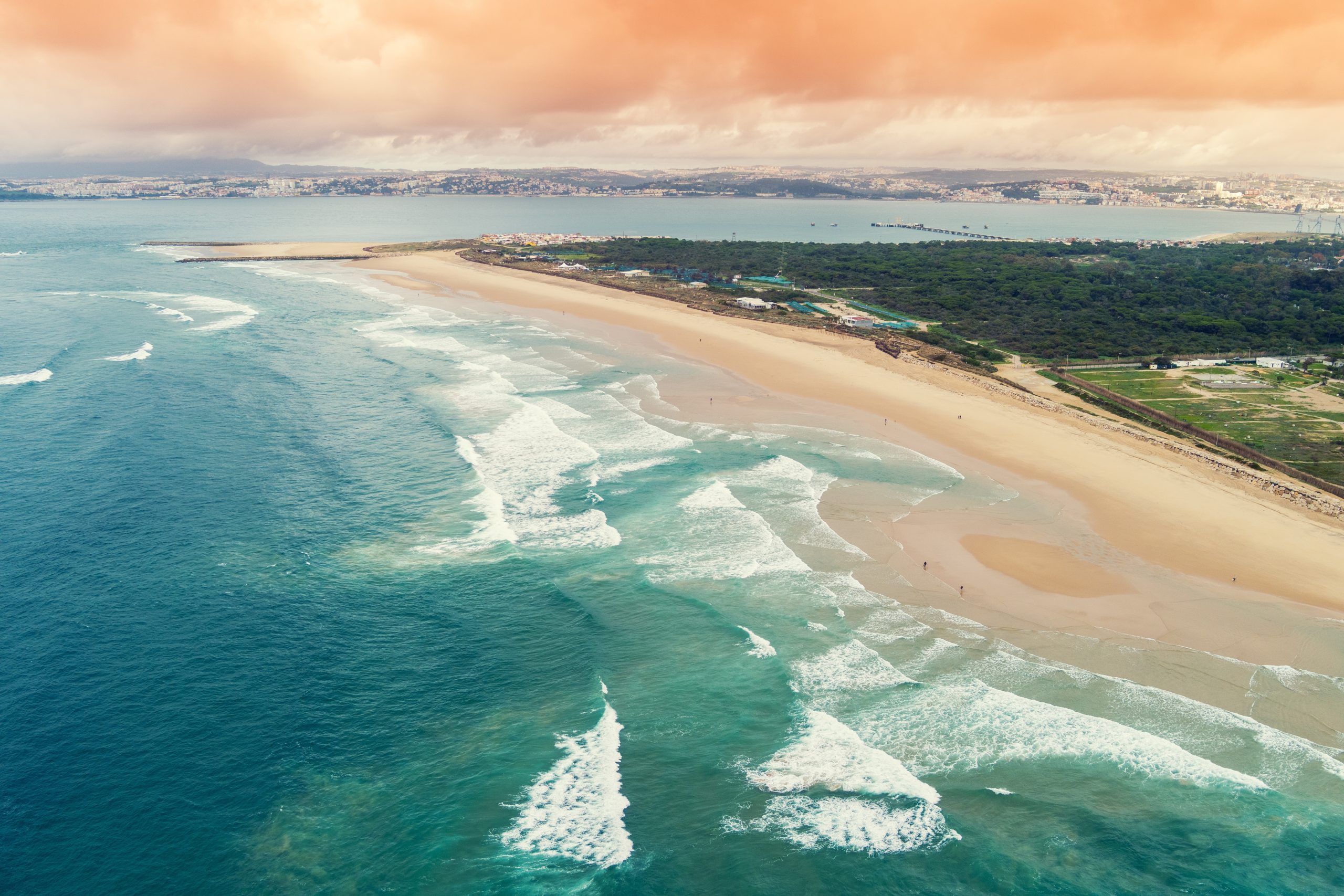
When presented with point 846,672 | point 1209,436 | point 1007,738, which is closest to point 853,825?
point 1007,738

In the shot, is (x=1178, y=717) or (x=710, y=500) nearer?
(x=1178, y=717)

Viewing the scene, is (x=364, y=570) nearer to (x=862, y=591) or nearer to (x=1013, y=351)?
(x=862, y=591)

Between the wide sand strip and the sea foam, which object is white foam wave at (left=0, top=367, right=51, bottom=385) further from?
the sea foam

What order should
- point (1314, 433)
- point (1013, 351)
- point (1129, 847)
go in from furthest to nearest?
point (1013, 351)
point (1314, 433)
point (1129, 847)

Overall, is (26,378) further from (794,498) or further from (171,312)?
(794,498)

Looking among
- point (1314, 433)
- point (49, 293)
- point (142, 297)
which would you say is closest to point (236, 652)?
point (1314, 433)

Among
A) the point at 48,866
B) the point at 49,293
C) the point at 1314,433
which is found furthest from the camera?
the point at 49,293
